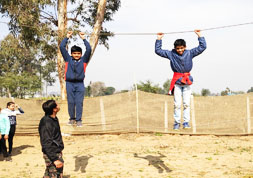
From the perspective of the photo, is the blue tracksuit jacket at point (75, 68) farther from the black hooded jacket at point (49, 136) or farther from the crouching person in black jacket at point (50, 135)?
the black hooded jacket at point (49, 136)

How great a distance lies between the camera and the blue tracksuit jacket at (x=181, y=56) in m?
7.29

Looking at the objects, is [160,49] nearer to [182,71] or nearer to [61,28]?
[182,71]

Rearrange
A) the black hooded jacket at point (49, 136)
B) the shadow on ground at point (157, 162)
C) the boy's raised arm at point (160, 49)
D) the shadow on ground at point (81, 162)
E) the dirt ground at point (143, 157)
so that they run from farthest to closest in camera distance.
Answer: the shadow on ground at point (81, 162)
the shadow on ground at point (157, 162)
the dirt ground at point (143, 157)
the boy's raised arm at point (160, 49)
the black hooded jacket at point (49, 136)

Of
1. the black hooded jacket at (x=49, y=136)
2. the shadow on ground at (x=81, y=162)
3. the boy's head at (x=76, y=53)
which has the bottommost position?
the shadow on ground at (x=81, y=162)

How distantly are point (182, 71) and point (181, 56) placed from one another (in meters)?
0.35

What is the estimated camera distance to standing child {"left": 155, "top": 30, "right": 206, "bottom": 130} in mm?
7281

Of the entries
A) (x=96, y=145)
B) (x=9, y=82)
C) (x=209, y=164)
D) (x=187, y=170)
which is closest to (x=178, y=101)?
(x=187, y=170)

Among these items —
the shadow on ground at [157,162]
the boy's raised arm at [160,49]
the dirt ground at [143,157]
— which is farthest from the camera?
the shadow on ground at [157,162]

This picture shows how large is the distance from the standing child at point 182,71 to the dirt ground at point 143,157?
3879 millimetres

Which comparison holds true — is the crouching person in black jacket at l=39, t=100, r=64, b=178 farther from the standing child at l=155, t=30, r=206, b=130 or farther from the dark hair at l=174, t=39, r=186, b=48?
→ the dark hair at l=174, t=39, r=186, b=48

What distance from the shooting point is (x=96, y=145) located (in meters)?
15.2

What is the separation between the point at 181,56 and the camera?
732cm

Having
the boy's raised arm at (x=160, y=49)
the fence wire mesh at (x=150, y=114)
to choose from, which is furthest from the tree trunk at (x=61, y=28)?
the boy's raised arm at (x=160, y=49)

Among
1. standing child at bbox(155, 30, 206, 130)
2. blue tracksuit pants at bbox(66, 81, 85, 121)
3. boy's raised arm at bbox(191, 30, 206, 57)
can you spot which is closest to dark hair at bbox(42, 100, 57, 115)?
blue tracksuit pants at bbox(66, 81, 85, 121)
